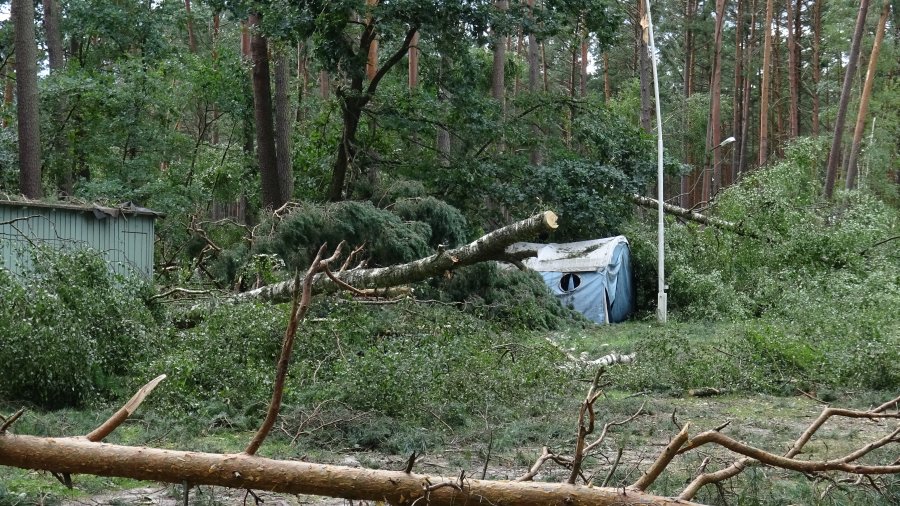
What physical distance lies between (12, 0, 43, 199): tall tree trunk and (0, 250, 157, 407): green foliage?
27.2ft

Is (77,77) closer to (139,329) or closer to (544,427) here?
(139,329)

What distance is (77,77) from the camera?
2036cm

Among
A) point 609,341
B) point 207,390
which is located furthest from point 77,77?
point 207,390

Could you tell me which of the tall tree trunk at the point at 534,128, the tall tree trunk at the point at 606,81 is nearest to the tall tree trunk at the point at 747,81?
the tall tree trunk at the point at 606,81

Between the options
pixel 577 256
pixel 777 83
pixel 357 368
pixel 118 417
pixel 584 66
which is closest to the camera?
pixel 118 417

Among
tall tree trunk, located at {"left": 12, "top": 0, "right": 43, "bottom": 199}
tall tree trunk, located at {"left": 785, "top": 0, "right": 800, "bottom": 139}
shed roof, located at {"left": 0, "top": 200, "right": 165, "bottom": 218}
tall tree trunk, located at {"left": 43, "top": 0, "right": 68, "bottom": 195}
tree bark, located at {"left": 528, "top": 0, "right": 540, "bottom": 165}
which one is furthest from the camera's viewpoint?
tall tree trunk, located at {"left": 785, "top": 0, "right": 800, "bottom": 139}

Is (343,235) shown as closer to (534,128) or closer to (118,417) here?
(534,128)

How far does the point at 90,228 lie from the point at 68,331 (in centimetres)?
455

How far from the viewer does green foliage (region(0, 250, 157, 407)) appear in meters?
7.78

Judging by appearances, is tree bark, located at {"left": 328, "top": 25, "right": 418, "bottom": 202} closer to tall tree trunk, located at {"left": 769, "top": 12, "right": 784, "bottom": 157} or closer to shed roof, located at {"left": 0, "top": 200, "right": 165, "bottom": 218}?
shed roof, located at {"left": 0, "top": 200, "right": 165, "bottom": 218}

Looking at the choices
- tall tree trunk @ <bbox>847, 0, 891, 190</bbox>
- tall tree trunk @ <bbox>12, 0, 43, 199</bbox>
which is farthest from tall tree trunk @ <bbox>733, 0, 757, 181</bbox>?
tall tree trunk @ <bbox>12, 0, 43, 199</bbox>

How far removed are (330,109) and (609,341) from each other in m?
7.99

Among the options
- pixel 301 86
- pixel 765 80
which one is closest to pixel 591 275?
pixel 301 86

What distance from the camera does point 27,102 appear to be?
16391 millimetres
